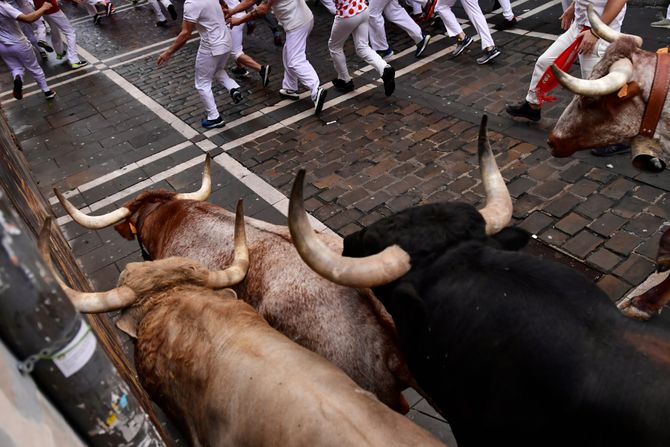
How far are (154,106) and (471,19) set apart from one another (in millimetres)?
6030

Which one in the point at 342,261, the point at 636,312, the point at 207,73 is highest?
the point at 342,261

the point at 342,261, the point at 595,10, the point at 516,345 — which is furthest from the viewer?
the point at 595,10

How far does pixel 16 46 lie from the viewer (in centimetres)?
995

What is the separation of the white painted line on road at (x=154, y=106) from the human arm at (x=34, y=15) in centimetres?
166

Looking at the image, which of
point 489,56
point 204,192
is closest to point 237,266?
point 204,192

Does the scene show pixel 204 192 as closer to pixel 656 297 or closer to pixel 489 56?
pixel 656 297

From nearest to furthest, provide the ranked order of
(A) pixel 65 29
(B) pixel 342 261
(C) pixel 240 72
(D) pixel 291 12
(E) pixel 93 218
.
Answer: (B) pixel 342 261, (E) pixel 93 218, (D) pixel 291 12, (C) pixel 240 72, (A) pixel 65 29

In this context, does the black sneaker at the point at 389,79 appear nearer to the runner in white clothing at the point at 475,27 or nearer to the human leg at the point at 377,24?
the human leg at the point at 377,24

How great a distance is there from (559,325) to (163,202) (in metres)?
3.46

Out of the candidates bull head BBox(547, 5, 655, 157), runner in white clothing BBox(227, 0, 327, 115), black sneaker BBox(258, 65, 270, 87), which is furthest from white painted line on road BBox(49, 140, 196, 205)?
bull head BBox(547, 5, 655, 157)

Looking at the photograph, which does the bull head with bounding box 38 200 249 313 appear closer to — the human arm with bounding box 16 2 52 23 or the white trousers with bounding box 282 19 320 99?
the white trousers with bounding box 282 19 320 99

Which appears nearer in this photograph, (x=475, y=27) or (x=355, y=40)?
(x=355, y=40)

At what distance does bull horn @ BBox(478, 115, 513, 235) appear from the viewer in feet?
8.95

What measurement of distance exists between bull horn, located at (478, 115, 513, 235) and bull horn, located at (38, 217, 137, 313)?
2.10 meters
